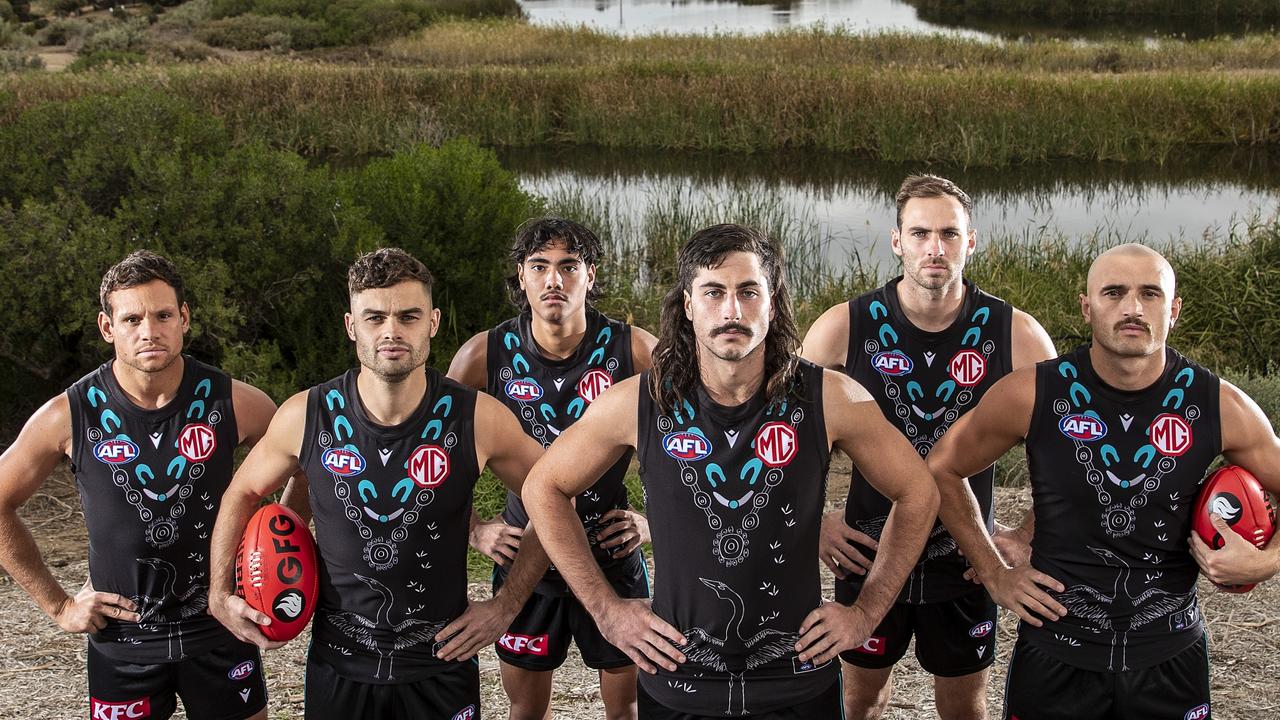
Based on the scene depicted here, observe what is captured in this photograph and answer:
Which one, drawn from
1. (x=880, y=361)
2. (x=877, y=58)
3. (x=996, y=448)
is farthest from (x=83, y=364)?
(x=877, y=58)

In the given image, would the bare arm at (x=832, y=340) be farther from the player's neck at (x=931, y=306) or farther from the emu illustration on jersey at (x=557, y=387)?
the emu illustration on jersey at (x=557, y=387)

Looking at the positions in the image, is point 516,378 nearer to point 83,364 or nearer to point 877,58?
point 83,364

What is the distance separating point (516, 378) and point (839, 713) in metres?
2.02

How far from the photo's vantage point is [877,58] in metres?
37.5

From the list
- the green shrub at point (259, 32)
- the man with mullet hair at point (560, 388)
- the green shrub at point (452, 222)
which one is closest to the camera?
the man with mullet hair at point (560, 388)

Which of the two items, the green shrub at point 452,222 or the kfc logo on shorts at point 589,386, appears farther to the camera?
the green shrub at point 452,222

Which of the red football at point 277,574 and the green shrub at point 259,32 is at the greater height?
the green shrub at point 259,32

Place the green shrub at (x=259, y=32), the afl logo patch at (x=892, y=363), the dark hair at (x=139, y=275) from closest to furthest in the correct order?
the dark hair at (x=139, y=275) < the afl logo patch at (x=892, y=363) < the green shrub at (x=259, y=32)

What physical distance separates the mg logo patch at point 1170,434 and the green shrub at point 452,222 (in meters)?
7.96

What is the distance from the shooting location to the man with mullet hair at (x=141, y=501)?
15.1 feet

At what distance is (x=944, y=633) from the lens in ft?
17.4

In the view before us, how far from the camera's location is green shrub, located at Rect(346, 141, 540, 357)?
1159 centimetres

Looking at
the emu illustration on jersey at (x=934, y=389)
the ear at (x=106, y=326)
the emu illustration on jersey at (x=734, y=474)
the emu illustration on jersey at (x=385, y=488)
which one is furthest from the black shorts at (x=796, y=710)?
the ear at (x=106, y=326)

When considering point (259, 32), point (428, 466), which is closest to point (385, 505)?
point (428, 466)
